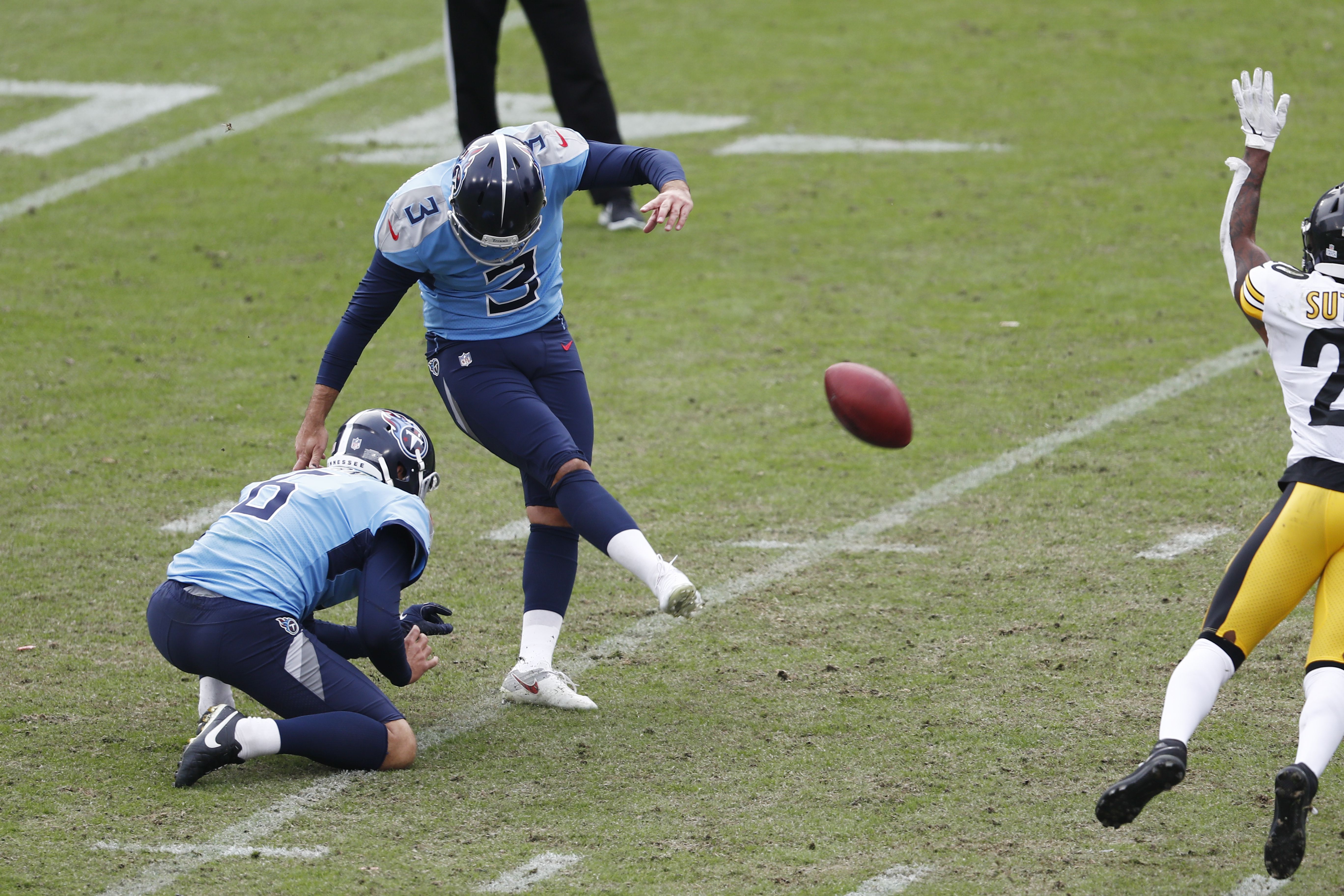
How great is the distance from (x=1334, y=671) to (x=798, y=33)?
39.0 ft

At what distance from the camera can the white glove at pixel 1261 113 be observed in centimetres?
452

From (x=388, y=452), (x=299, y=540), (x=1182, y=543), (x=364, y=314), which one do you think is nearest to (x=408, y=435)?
(x=388, y=452)

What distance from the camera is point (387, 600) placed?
4.34 metres

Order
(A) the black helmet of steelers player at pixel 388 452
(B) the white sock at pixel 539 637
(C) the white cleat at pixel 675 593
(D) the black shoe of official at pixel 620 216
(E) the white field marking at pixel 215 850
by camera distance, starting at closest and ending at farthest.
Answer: (E) the white field marking at pixel 215 850 → (C) the white cleat at pixel 675 593 → (A) the black helmet of steelers player at pixel 388 452 → (B) the white sock at pixel 539 637 → (D) the black shoe of official at pixel 620 216

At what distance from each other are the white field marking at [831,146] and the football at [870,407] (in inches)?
273

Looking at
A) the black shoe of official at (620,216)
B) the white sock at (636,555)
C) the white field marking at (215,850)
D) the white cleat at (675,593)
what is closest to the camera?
the white field marking at (215,850)

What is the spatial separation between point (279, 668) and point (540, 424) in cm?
104

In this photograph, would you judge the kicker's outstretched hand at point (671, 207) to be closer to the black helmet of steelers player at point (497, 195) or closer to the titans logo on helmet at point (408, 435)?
the black helmet of steelers player at point (497, 195)

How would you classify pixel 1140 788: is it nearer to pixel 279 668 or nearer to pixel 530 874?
pixel 530 874

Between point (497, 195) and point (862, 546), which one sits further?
point (862, 546)

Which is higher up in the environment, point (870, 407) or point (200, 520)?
point (870, 407)

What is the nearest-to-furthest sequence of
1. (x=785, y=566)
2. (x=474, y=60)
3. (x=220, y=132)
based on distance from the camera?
1. (x=785, y=566)
2. (x=474, y=60)
3. (x=220, y=132)

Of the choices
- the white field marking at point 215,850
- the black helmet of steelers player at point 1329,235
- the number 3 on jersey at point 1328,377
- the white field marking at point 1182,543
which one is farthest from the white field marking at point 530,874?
the white field marking at point 1182,543

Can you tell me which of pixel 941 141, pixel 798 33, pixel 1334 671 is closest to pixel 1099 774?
pixel 1334 671
